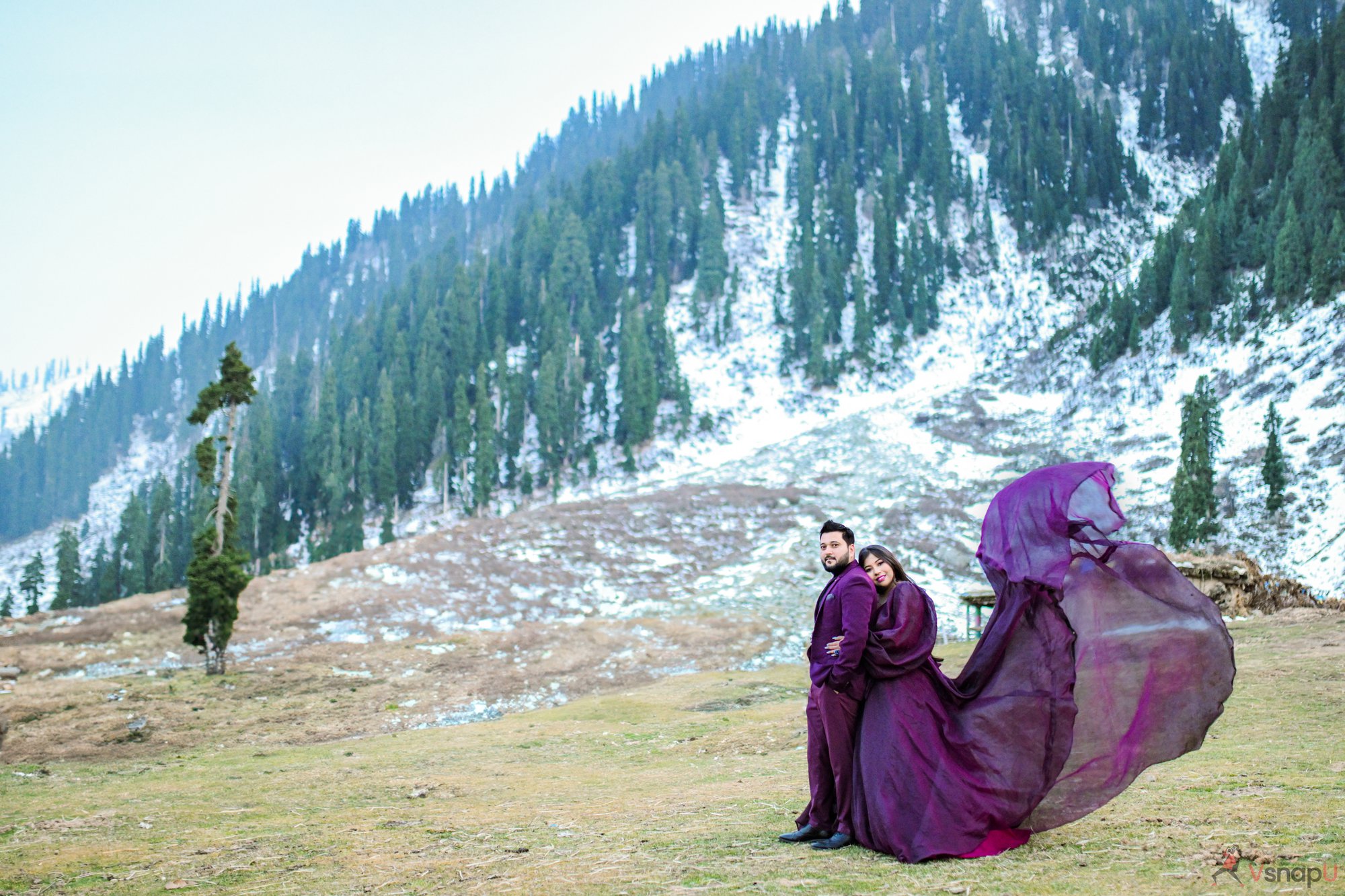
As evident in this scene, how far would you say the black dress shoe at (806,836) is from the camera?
6516 mm

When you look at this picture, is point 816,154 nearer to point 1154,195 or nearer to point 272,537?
point 1154,195

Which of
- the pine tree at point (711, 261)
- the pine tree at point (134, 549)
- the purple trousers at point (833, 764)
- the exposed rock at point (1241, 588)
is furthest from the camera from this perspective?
the pine tree at point (711, 261)

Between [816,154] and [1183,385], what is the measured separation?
68641 millimetres

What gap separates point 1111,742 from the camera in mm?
5535

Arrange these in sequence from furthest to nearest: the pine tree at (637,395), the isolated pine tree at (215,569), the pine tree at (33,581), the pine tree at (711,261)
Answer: the pine tree at (711,261), the pine tree at (637,395), the pine tree at (33,581), the isolated pine tree at (215,569)

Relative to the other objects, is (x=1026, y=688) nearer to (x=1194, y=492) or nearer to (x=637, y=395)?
(x=1194, y=492)

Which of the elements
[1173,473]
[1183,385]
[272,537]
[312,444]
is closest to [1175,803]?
[1173,473]

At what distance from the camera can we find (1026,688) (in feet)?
19.1

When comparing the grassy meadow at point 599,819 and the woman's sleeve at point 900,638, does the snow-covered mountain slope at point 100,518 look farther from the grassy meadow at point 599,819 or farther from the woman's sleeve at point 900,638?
the woman's sleeve at point 900,638

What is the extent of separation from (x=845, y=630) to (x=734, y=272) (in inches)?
3644

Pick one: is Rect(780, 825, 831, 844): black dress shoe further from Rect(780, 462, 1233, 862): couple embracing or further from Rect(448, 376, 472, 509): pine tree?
Rect(448, 376, 472, 509): pine tree

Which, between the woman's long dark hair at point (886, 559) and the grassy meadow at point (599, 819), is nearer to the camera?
the grassy meadow at point (599, 819)

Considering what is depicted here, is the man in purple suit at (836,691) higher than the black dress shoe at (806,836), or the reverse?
the man in purple suit at (836,691)

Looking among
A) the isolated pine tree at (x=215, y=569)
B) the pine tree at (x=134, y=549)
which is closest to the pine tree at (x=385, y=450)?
the pine tree at (x=134, y=549)
